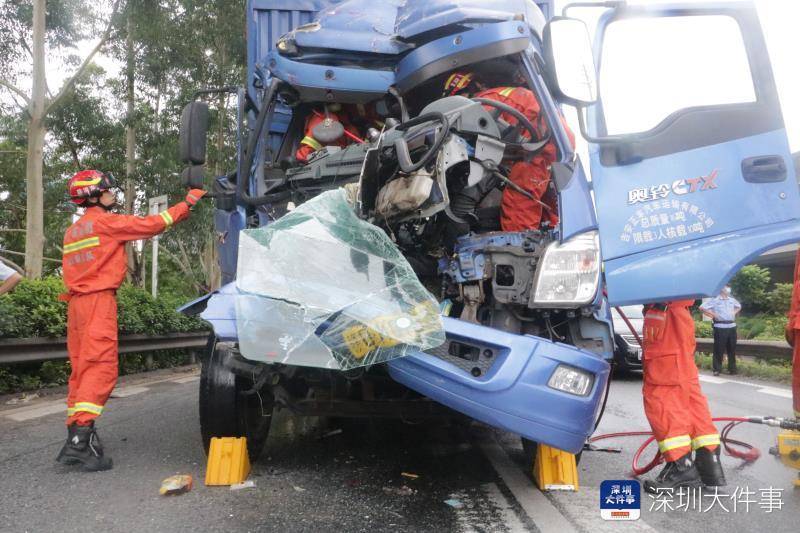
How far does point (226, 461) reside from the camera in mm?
3221

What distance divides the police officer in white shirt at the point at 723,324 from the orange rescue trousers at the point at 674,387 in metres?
7.08

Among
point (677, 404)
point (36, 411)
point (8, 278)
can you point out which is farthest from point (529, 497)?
point (36, 411)

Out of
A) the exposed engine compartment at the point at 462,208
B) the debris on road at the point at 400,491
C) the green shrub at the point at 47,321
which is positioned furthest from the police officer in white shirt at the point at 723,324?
the green shrub at the point at 47,321

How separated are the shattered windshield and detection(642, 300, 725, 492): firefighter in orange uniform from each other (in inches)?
49.7

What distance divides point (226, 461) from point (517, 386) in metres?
1.65

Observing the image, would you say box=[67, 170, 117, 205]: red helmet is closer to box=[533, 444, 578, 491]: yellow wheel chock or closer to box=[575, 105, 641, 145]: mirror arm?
box=[575, 105, 641, 145]: mirror arm

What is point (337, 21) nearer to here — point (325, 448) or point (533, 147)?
point (533, 147)

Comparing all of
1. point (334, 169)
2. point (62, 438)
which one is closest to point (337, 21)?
point (334, 169)

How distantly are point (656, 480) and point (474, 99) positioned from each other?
2.17m

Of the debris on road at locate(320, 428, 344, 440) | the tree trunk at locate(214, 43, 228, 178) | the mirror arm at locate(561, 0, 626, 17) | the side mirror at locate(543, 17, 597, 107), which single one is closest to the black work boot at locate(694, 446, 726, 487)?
the side mirror at locate(543, 17, 597, 107)

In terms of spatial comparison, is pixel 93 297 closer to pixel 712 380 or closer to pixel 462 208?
pixel 462 208

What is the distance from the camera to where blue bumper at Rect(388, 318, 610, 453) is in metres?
2.49

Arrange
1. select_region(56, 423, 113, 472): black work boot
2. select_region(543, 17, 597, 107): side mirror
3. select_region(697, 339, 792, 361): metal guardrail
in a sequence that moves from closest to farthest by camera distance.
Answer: select_region(543, 17, 597, 107): side mirror < select_region(56, 423, 113, 472): black work boot < select_region(697, 339, 792, 361): metal guardrail

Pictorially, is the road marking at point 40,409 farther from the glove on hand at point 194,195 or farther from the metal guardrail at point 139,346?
the glove on hand at point 194,195
